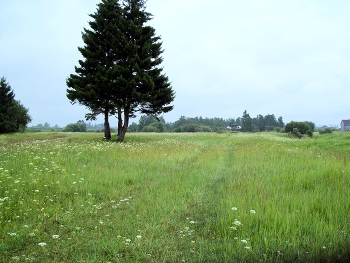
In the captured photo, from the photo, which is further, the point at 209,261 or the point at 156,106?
the point at 156,106

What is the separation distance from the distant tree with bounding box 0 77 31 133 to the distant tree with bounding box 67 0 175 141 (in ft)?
72.4

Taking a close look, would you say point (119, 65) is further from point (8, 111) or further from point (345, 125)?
point (345, 125)

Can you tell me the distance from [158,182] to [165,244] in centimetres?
354

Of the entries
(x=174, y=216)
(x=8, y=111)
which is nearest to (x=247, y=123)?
(x=8, y=111)

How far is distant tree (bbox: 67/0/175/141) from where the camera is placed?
22.3m

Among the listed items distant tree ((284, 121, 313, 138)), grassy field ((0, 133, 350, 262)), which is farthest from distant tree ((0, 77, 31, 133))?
distant tree ((284, 121, 313, 138))

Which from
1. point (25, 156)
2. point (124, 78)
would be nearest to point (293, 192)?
point (25, 156)

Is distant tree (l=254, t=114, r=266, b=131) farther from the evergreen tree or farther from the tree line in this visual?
the evergreen tree

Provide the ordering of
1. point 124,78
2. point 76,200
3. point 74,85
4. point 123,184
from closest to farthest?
point 76,200, point 123,184, point 124,78, point 74,85

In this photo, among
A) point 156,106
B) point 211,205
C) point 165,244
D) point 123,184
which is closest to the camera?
point 165,244

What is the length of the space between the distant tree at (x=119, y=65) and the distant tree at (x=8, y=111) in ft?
72.4

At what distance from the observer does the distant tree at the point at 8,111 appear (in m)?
38.9

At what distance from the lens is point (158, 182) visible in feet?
23.8

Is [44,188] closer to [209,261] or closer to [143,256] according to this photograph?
[143,256]
